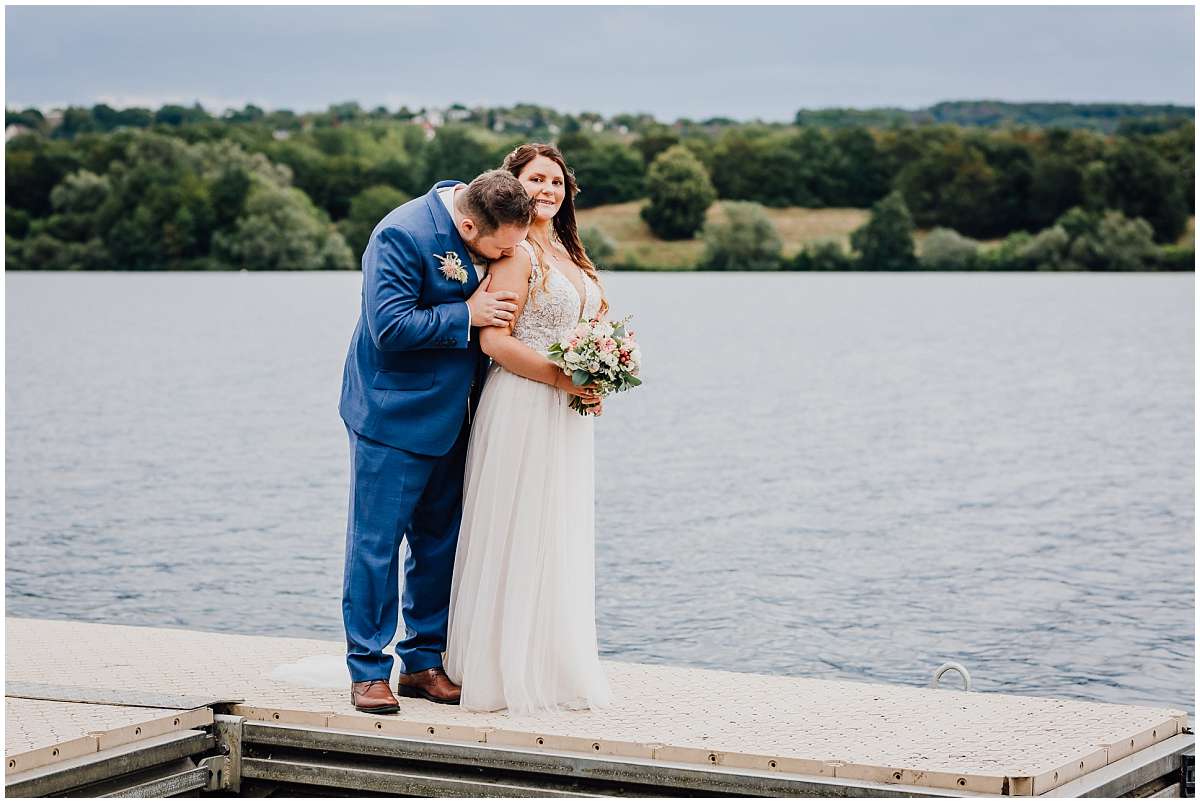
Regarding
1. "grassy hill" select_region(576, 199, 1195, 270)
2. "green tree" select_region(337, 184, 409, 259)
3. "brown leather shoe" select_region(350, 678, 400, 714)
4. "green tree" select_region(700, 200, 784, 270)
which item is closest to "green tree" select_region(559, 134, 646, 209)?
"grassy hill" select_region(576, 199, 1195, 270)

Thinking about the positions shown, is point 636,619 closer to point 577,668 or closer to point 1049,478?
point 577,668

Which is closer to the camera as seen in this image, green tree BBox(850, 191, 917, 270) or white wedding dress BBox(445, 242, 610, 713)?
white wedding dress BBox(445, 242, 610, 713)

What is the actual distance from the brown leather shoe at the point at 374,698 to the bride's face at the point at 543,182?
1783mm

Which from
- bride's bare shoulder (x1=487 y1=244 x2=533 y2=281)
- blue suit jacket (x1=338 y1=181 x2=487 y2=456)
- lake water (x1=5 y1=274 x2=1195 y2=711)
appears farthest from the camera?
lake water (x1=5 y1=274 x2=1195 y2=711)

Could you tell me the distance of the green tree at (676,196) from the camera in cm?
8788

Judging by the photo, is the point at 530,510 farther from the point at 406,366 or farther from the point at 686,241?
the point at 686,241

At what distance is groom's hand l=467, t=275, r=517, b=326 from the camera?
5.52 meters

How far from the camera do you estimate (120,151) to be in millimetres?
87500

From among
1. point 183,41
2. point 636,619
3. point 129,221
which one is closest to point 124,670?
point 636,619

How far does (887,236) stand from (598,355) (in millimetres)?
89623

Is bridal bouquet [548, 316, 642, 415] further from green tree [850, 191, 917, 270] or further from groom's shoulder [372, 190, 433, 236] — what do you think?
green tree [850, 191, 917, 270]

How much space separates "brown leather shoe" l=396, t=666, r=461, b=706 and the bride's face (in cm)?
173

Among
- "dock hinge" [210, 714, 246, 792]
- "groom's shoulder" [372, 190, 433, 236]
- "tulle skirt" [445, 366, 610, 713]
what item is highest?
"groom's shoulder" [372, 190, 433, 236]

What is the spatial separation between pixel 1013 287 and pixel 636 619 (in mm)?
78033
